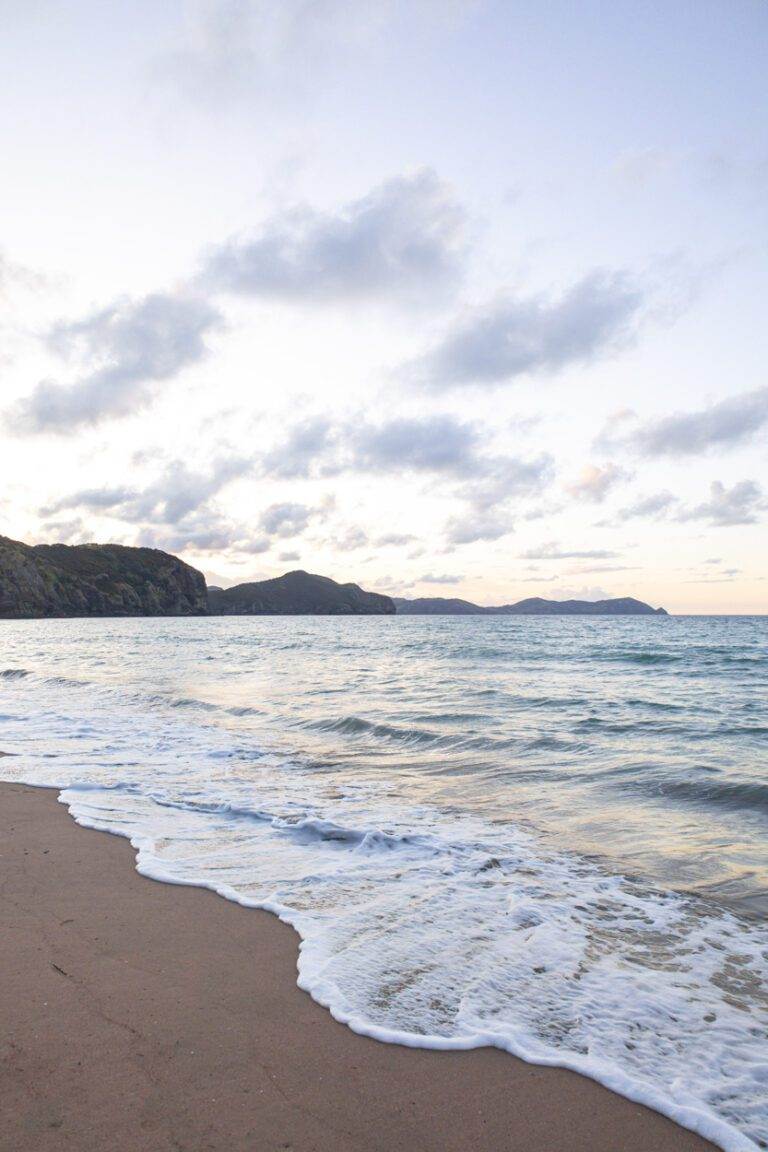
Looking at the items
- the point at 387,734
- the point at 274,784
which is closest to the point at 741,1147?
the point at 274,784

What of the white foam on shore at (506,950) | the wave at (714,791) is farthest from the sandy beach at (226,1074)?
the wave at (714,791)

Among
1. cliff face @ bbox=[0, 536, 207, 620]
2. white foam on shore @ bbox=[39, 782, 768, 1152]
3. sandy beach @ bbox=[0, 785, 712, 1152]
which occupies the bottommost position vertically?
white foam on shore @ bbox=[39, 782, 768, 1152]

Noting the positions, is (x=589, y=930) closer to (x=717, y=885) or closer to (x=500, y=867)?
(x=500, y=867)

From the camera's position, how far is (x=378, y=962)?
4.35 meters

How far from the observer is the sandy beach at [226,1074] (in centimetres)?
273

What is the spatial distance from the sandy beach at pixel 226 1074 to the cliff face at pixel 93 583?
506 feet

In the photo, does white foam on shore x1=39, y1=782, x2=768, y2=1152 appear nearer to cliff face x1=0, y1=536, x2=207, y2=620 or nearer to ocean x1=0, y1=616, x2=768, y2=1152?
ocean x1=0, y1=616, x2=768, y2=1152

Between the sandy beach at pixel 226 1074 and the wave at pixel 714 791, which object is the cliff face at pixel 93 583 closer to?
the wave at pixel 714 791

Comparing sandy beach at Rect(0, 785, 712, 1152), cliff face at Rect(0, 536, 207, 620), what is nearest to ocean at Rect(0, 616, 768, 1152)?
sandy beach at Rect(0, 785, 712, 1152)

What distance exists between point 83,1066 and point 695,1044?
3130 millimetres

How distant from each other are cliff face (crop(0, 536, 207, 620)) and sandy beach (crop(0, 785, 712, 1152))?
154193mm

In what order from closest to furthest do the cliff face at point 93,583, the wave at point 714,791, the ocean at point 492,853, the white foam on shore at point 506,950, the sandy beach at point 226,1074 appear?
1. the sandy beach at point 226,1074
2. the white foam on shore at point 506,950
3. the ocean at point 492,853
4. the wave at point 714,791
5. the cliff face at point 93,583

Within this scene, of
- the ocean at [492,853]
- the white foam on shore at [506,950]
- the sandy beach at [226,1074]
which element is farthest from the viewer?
the ocean at [492,853]

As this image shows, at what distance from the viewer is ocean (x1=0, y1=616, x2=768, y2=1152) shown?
367 cm
